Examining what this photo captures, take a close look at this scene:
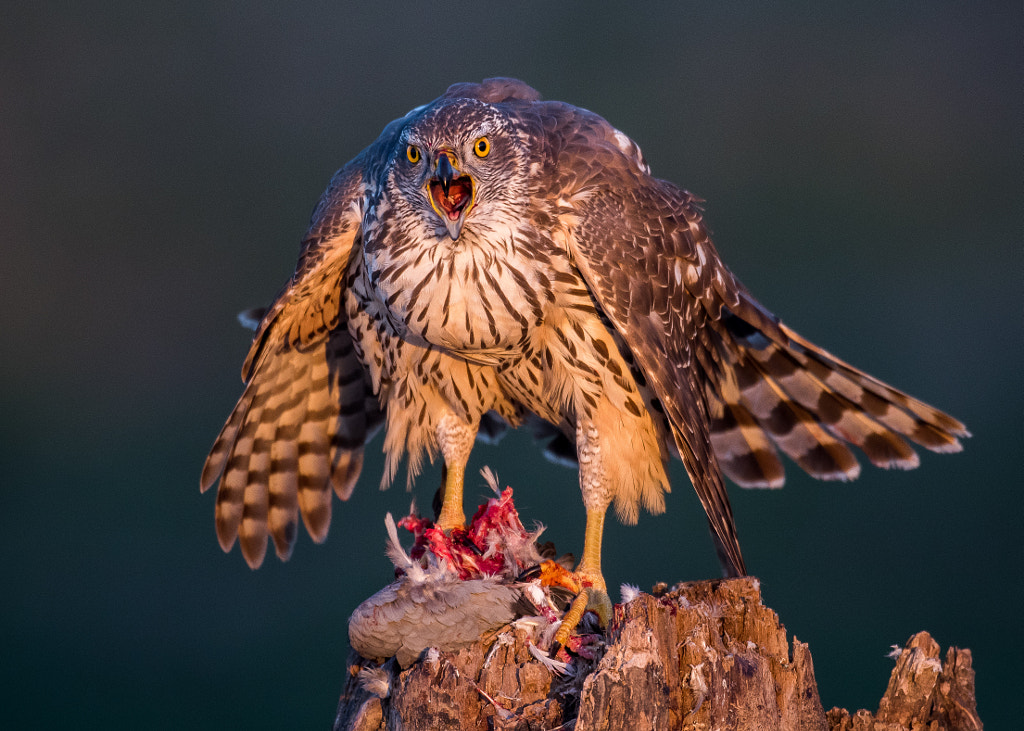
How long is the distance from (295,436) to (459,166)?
0.99 meters

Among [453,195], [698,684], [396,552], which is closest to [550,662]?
[698,684]

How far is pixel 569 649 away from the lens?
1687 mm

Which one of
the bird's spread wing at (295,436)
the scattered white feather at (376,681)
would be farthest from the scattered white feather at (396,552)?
the bird's spread wing at (295,436)

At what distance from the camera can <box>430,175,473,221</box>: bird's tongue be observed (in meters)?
1.67

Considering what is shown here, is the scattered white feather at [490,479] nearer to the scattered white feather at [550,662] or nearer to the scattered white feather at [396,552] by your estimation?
the scattered white feather at [396,552]

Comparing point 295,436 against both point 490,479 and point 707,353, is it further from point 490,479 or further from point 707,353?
point 707,353

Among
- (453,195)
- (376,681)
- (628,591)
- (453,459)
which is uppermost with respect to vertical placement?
(453,195)

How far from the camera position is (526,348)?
192 cm

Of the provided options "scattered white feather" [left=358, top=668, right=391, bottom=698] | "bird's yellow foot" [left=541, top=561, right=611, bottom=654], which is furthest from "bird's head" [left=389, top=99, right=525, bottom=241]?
"scattered white feather" [left=358, top=668, right=391, bottom=698]

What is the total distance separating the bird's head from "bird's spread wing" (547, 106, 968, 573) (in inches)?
6.0

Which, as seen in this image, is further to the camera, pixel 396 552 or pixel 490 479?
pixel 490 479

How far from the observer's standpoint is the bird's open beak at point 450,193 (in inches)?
64.6

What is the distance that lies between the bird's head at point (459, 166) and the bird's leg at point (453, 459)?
598mm

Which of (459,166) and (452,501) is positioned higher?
(459,166)
